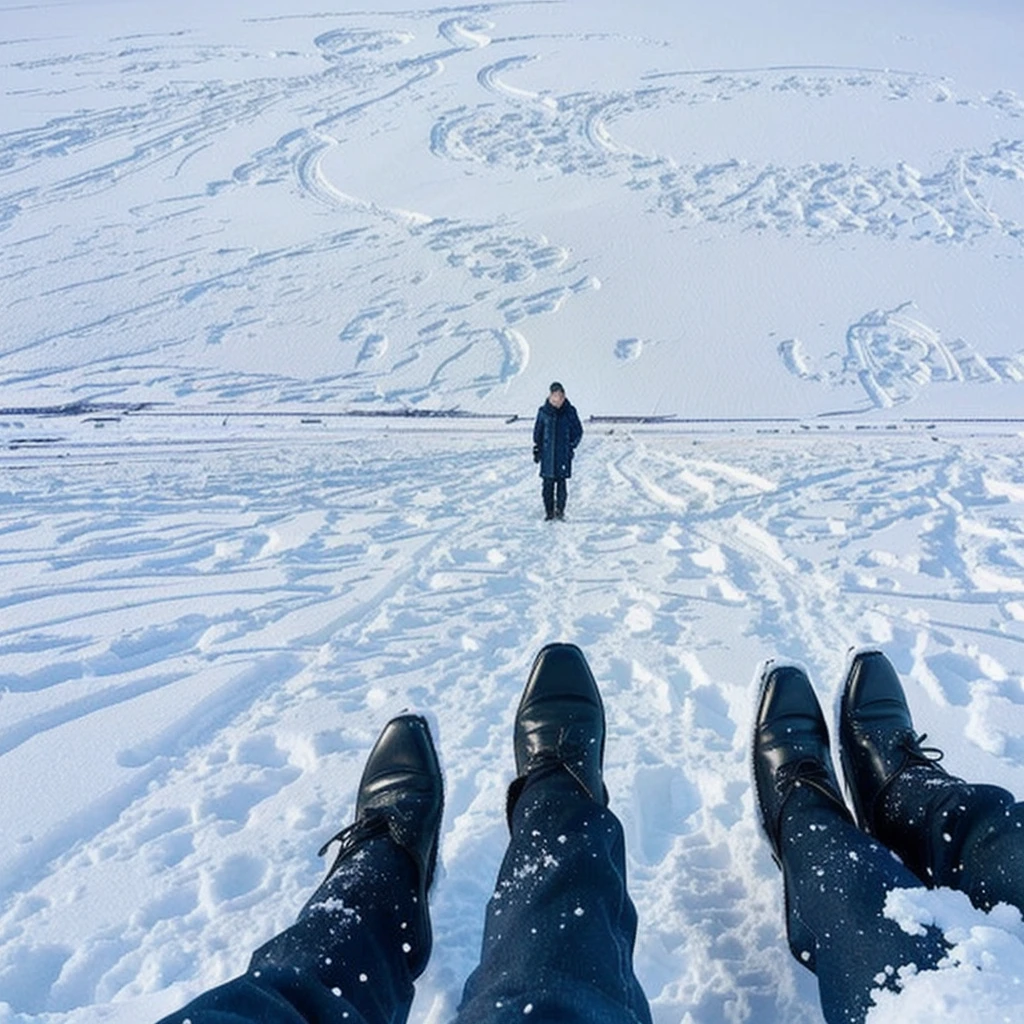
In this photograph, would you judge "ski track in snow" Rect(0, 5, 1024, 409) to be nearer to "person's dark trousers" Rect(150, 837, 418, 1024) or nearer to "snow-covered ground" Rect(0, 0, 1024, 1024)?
"snow-covered ground" Rect(0, 0, 1024, 1024)

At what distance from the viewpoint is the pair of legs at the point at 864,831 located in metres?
1.50

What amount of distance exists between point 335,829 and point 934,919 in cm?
Answer: 159

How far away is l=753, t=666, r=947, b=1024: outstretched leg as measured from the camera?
1.45 metres

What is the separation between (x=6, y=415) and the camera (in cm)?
1070

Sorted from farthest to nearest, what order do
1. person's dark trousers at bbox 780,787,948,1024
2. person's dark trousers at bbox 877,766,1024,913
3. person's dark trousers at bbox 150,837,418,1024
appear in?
person's dark trousers at bbox 877,766,1024,913 < person's dark trousers at bbox 780,787,948,1024 < person's dark trousers at bbox 150,837,418,1024

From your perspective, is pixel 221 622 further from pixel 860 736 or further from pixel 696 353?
pixel 696 353

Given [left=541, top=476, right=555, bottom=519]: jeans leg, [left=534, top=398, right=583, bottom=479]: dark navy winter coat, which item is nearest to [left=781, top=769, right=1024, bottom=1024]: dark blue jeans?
[left=541, top=476, right=555, bottom=519]: jeans leg

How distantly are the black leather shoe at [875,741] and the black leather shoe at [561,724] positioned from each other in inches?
29.8

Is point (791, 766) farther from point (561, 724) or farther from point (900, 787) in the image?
point (561, 724)

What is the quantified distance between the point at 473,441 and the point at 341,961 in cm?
829

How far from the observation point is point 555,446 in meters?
Result: 6.02

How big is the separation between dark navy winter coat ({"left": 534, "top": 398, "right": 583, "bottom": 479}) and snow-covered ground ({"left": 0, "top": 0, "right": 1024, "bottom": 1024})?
46 cm

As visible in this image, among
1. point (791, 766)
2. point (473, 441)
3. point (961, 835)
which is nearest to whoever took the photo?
point (961, 835)

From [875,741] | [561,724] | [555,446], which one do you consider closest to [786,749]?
[875,741]
